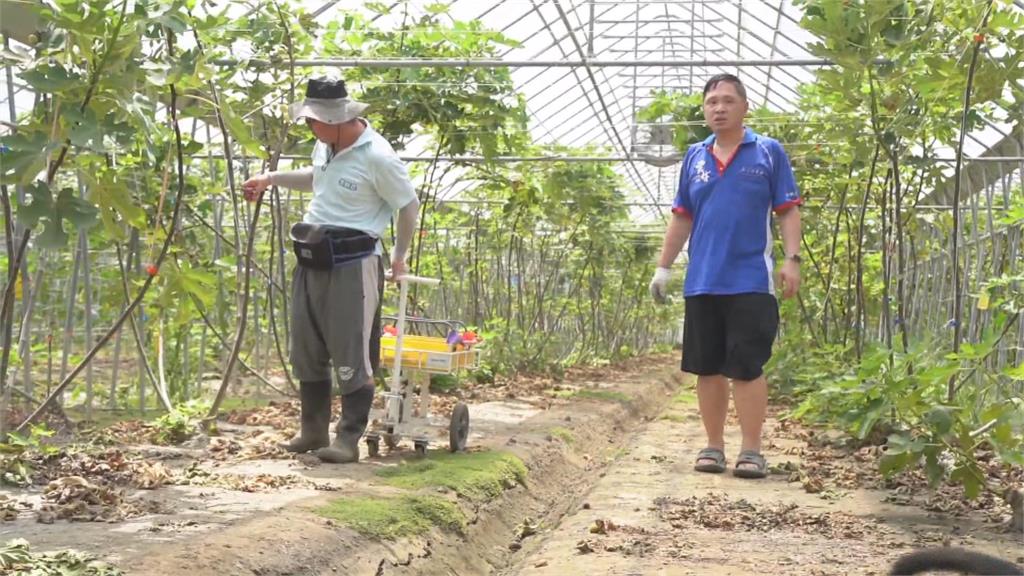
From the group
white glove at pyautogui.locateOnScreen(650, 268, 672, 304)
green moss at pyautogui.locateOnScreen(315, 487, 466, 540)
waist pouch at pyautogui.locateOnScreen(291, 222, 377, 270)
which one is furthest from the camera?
white glove at pyautogui.locateOnScreen(650, 268, 672, 304)

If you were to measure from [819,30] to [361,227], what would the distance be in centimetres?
229

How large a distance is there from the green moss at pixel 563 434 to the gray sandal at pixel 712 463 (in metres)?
1.95

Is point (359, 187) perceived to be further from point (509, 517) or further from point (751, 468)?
point (751, 468)

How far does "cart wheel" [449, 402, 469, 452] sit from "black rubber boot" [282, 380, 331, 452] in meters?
0.64

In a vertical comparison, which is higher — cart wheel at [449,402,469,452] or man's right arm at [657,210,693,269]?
man's right arm at [657,210,693,269]

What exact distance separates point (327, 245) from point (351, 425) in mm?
797

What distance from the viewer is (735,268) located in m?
5.89

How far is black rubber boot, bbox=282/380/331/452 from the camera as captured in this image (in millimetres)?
5820

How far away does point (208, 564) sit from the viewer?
329cm

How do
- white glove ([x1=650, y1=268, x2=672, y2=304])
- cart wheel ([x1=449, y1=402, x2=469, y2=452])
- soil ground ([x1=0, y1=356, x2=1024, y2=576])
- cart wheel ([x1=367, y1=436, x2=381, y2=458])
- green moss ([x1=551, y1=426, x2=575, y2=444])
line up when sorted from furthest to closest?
green moss ([x1=551, y1=426, x2=575, y2=444]) → cart wheel ([x1=449, y1=402, x2=469, y2=452]) → white glove ([x1=650, y1=268, x2=672, y2=304]) → cart wheel ([x1=367, y1=436, x2=381, y2=458]) → soil ground ([x1=0, y1=356, x2=1024, y2=576])

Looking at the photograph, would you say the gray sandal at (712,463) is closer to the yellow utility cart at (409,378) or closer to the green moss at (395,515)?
the yellow utility cart at (409,378)

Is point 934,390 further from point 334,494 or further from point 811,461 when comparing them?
point 334,494

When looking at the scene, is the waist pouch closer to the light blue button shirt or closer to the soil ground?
the light blue button shirt

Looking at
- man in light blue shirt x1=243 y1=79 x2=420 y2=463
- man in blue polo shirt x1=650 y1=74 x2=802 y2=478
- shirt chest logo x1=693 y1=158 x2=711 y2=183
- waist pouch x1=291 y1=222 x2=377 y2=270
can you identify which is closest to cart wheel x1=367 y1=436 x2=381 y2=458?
man in light blue shirt x1=243 y1=79 x2=420 y2=463
